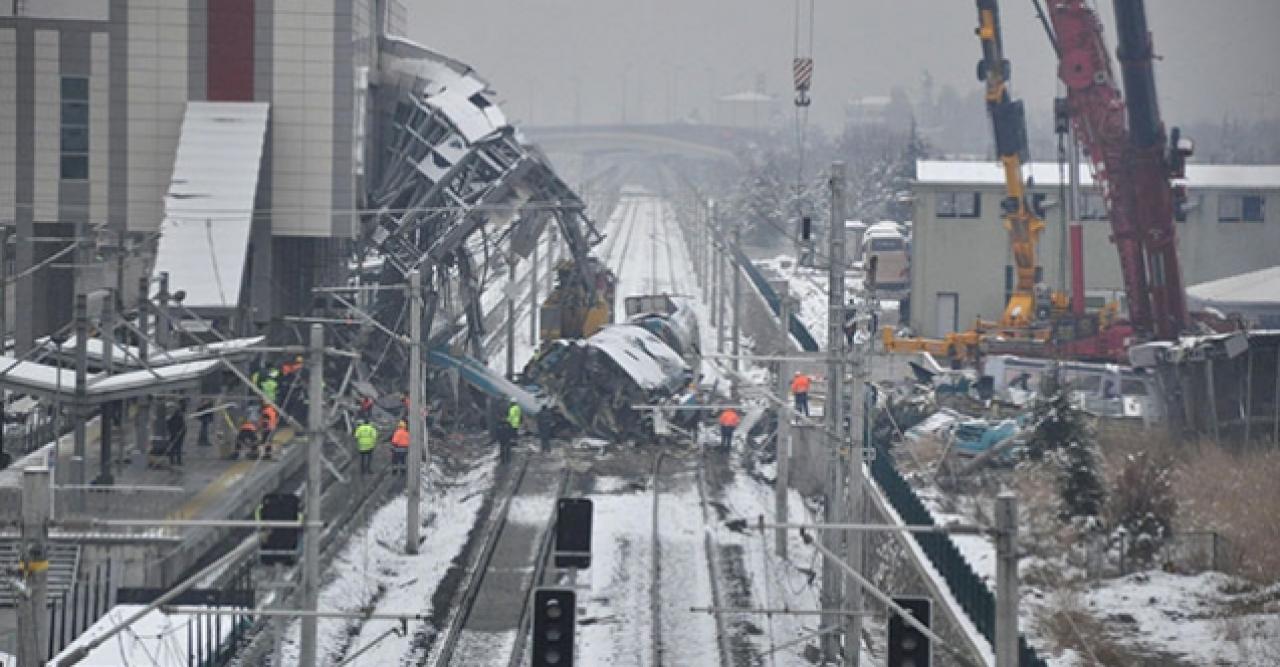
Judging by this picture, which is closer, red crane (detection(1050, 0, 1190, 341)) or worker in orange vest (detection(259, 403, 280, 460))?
worker in orange vest (detection(259, 403, 280, 460))

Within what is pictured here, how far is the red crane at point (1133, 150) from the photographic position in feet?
131

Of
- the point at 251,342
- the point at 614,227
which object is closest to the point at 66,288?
the point at 251,342

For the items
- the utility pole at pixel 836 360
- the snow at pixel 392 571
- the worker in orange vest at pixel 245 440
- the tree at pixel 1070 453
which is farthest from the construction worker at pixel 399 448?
the utility pole at pixel 836 360

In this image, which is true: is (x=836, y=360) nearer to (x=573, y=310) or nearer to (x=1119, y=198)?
(x=1119, y=198)

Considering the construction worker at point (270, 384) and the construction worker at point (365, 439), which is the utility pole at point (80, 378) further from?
the construction worker at point (365, 439)

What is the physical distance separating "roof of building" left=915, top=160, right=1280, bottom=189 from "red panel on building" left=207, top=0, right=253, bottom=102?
17878 millimetres

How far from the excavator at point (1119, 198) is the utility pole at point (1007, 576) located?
1043 inches

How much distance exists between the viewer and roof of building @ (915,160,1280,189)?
178 feet

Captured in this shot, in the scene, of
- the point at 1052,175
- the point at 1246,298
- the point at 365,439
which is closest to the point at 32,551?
the point at 365,439

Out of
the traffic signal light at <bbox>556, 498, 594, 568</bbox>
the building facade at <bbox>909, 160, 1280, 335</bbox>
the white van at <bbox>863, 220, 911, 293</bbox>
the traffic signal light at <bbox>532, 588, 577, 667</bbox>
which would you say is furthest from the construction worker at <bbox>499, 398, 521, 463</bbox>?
the white van at <bbox>863, 220, 911, 293</bbox>

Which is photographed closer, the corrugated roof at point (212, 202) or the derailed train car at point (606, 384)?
the corrugated roof at point (212, 202)

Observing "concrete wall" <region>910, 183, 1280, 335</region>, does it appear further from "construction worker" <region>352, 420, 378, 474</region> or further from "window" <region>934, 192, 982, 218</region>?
"construction worker" <region>352, 420, 378, 474</region>

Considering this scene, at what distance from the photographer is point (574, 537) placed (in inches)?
675

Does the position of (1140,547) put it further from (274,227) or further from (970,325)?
(970,325)
